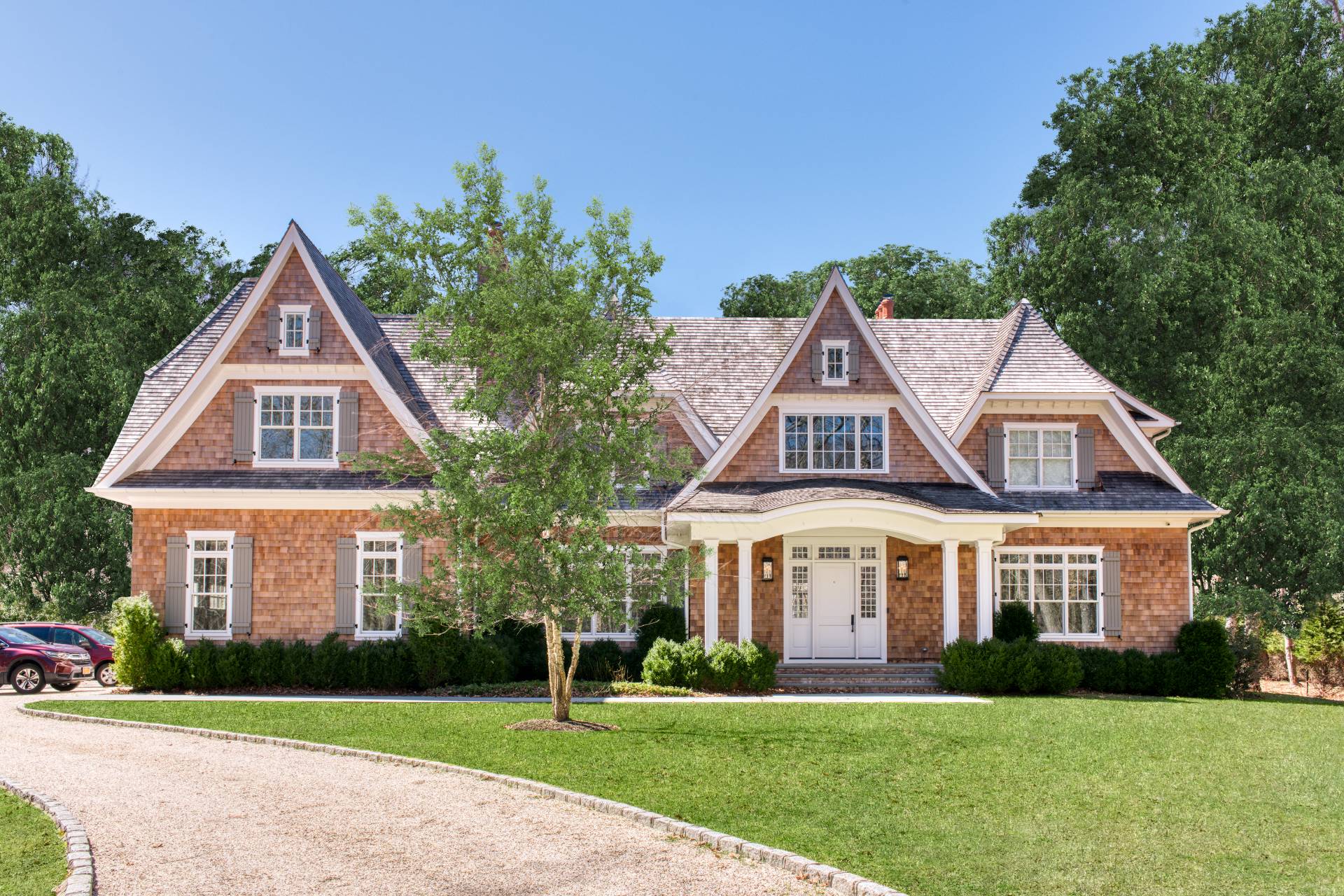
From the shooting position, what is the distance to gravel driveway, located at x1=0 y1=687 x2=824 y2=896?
7809 millimetres

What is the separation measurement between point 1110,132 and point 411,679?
95.8 feet

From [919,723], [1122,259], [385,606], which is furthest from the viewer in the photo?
[1122,259]

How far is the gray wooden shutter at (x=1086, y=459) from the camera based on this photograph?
991 inches

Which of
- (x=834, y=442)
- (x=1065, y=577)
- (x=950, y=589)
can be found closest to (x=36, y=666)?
(x=834, y=442)

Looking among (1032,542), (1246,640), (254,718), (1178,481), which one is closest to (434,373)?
(254,718)

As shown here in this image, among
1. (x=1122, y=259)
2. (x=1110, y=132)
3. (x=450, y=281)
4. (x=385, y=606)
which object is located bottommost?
(x=385, y=606)

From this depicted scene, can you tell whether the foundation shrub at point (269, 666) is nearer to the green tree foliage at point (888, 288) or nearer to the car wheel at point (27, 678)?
the car wheel at point (27, 678)

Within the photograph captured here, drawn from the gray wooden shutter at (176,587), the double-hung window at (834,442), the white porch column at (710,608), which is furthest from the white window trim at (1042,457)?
the gray wooden shutter at (176,587)

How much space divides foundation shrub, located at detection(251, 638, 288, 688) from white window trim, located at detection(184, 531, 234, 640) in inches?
68.6

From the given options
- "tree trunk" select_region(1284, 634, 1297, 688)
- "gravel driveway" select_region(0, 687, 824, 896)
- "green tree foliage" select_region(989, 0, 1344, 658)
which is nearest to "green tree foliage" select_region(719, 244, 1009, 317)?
"green tree foliage" select_region(989, 0, 1344, 658)

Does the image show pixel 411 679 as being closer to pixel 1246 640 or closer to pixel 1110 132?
pixel 1246 640

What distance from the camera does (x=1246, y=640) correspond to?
24047 millimetres

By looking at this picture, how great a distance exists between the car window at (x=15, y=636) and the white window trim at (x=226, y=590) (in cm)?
368

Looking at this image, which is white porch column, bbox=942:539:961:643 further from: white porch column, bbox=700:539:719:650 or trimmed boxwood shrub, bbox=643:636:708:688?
trimmed boxwood shrub, bbox=643:636:708:688
